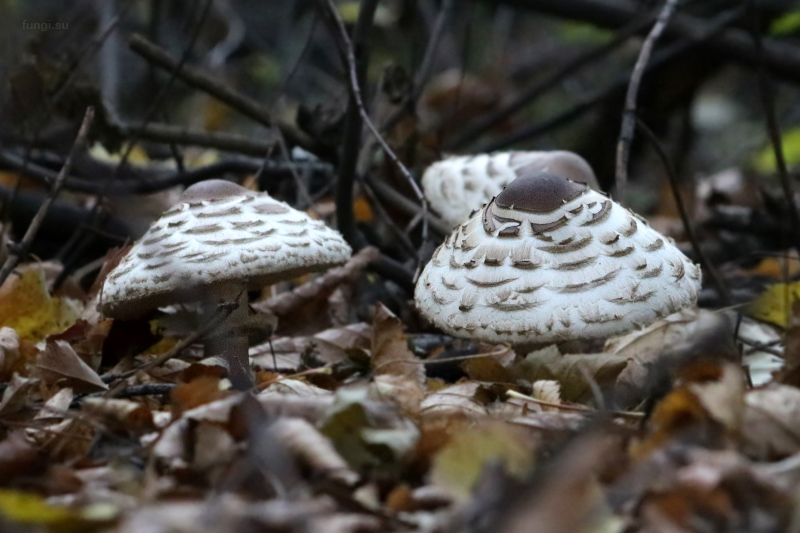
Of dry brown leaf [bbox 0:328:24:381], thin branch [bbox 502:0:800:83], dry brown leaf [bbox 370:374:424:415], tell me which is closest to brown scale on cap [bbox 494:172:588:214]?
dry brown leaf [bbox 370:374:424:415]

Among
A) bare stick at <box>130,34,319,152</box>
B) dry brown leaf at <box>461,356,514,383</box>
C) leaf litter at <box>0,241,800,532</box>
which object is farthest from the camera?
bare stick at <box>130,34,319,152</box>

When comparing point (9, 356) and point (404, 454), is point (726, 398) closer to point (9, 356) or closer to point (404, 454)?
point (404, 454)

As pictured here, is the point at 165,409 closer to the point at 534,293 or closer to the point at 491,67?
the point at 534,293

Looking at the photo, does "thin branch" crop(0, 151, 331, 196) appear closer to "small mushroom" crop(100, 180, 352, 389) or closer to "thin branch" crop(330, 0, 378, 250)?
"thin branch" crop(330, 0, 378, 250)

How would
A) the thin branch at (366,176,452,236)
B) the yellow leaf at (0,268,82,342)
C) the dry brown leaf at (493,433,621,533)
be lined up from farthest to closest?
the thin branch at (366,176,452,236)
the yellow leaf at (0,268,82,342)
the dry brown leaf at (493,433,621,533)

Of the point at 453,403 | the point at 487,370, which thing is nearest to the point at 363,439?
the point at 453,403

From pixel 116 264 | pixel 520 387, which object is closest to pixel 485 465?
pixel 520 387
